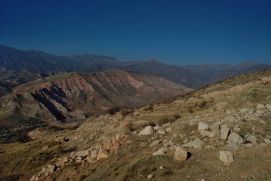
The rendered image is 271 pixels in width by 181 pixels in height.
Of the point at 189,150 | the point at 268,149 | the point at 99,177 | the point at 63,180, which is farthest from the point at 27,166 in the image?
the point at 268,149

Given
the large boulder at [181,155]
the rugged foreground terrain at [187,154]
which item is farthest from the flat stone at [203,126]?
the large boulder at [181,155]

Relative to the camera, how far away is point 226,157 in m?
23.5

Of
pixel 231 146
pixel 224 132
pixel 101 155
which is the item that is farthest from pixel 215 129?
pixel 101 155

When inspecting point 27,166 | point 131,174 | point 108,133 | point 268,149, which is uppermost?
point 268,149

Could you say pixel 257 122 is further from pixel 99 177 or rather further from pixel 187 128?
pixel 99 177

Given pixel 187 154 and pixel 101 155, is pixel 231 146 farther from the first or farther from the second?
pixel 101 155

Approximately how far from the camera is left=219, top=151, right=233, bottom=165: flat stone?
76.4ft

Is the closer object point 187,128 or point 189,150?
point 189,150

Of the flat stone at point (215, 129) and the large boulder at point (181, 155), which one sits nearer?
the large boulder at point (181, 155)

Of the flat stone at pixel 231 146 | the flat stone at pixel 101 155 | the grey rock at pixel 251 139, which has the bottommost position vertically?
the flat stone at pixel 101 155

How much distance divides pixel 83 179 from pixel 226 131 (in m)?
11.4

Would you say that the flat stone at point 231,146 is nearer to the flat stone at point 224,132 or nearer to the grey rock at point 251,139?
the flat stone at point 224,132

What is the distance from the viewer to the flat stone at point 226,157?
23.3 metres

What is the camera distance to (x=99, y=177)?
2762 centimetres
